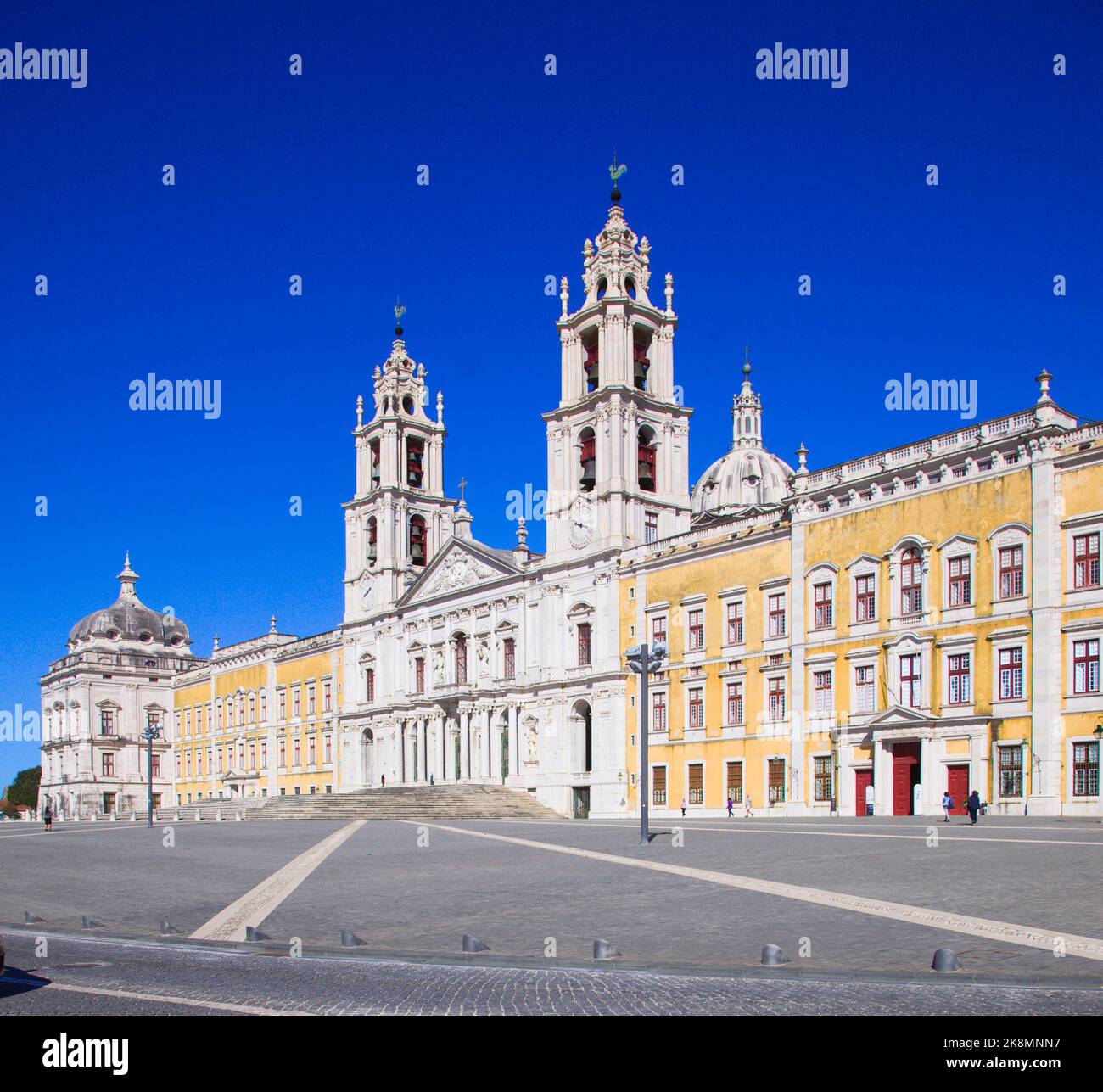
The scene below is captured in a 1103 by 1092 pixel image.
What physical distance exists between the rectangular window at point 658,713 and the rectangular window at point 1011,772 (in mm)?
17689

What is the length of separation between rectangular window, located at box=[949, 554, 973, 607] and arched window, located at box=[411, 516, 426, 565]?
4201 centimetres

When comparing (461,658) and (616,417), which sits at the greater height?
(616,417)

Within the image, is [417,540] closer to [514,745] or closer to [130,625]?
[514,745]

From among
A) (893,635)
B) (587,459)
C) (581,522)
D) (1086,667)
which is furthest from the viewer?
(587,459)

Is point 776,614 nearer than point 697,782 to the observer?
Yes

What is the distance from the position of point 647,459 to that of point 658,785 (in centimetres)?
1605

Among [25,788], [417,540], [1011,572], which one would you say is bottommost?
[25,788]

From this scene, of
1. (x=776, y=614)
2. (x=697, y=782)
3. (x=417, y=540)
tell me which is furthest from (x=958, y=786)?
(x=417, y=540)

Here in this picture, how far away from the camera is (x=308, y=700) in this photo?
8294 centimetres

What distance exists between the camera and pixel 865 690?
149 feet
